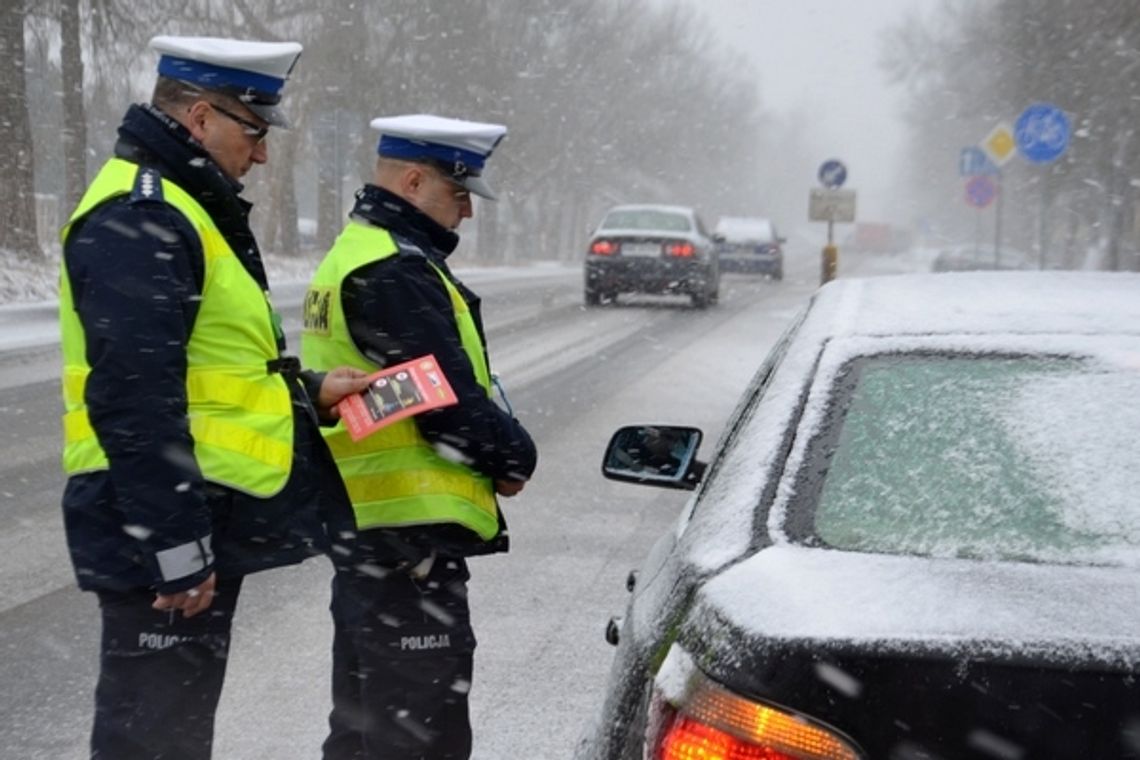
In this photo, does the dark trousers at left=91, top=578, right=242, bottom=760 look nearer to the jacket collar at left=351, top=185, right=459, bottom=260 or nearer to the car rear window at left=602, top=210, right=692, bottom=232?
the jacket collar at left=351, top=185, right=459, bottom=260

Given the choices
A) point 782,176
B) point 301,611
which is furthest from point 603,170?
point 782,176

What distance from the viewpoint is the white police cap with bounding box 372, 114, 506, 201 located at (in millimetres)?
3262

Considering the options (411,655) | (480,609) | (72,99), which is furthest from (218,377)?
(72,99)

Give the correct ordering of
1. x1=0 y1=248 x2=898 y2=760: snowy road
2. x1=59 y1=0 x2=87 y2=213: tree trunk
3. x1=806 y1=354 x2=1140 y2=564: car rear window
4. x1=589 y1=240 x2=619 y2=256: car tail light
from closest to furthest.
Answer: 1. x1=806 y1=354 x2=1140 y2=564: car rear window
2. x1=0 y1=248 x2=898 y2=760: snowy road
3. x1=59 y1=0 x2=87 y2=213: tree trunk
4. x1=589 y1=240 x2=619 y2=256: car tail light

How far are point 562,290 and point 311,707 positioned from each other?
85.3 feet

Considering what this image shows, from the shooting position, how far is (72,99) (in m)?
24.8

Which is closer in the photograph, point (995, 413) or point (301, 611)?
point (995, 413)

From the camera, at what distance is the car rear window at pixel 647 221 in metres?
24.4

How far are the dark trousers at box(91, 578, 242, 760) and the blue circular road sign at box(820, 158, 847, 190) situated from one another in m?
26.4

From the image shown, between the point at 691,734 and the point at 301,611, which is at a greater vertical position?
the point at 691,734

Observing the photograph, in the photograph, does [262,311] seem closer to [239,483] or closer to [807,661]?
[239,483]

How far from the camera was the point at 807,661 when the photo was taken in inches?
72.7

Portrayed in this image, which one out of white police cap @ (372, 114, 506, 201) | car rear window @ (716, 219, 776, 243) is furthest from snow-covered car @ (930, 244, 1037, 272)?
white police cap @ (372, 114, 506, 201)

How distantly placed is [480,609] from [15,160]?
19.2m
